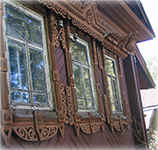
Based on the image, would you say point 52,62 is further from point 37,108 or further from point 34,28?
point 37,108

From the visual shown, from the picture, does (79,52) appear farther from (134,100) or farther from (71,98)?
(134,100)

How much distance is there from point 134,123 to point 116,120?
66.6 inches

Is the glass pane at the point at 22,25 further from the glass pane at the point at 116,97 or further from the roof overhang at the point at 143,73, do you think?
the roof overhang at the point at 143,73

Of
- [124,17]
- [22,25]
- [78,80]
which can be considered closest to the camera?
[22,25]

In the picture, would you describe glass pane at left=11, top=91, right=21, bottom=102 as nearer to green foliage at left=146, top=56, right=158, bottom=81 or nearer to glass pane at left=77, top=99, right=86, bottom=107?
glass pane at left=77, top=99, right=86, bottom=107

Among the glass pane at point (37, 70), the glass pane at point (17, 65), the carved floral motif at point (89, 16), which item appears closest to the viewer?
the glass pane at point (17, 65)

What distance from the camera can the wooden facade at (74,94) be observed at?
9.22 ft

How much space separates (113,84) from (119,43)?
4.06ft

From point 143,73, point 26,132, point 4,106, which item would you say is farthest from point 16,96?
point 143,73

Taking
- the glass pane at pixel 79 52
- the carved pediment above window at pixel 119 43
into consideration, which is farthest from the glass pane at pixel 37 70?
the carved pediment above window at pixel 119 43

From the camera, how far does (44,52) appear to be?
3.70 m

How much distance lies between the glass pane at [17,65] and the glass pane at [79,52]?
59.8 inches

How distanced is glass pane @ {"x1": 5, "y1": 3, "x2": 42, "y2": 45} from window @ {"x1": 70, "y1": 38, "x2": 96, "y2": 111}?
108 cm

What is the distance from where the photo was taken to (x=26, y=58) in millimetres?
3322
